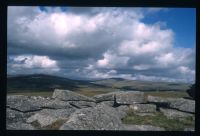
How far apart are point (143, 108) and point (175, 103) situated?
135 cm

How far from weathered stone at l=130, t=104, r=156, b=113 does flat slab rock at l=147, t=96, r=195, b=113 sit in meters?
0.35

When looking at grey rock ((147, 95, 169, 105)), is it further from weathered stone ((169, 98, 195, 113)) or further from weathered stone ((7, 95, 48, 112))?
weathered stone ((7, 95, 48, 112))

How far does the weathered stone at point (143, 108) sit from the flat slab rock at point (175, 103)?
354mm

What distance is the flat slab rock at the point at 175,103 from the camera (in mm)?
10632

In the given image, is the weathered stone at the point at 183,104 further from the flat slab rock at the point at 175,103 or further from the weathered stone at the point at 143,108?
the weathered stone at the point at 143,108

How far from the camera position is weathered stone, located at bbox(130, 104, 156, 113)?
11297 mm

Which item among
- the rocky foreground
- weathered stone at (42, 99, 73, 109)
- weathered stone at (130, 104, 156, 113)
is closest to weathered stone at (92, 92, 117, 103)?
the rocky foreground

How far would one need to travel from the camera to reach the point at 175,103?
458 inches

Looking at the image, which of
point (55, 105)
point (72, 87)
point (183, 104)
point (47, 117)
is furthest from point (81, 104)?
point (72, 87)

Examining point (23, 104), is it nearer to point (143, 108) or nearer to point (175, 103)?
point (143, 108)
